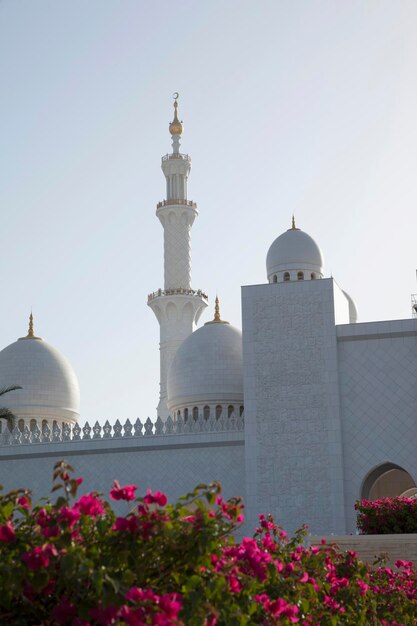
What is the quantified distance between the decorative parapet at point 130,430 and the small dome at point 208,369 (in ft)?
6.67

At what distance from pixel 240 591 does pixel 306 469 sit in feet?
49.8

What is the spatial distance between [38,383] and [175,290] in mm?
5051

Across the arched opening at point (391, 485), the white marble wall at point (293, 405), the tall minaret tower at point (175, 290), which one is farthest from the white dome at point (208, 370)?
the arched opening at point (391, 485)

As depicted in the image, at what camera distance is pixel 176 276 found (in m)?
28.1

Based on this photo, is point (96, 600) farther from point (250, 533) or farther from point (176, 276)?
point (176, 276)

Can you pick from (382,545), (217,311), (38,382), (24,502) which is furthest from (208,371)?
(24,502)

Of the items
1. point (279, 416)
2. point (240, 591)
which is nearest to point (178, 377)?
point (279, 416)

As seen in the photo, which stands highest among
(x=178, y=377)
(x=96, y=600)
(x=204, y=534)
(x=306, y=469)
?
(x=178, y=377)

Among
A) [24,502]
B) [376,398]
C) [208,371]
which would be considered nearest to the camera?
[24,502]

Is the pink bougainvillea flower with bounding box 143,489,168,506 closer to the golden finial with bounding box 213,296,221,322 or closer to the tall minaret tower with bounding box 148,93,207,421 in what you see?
the golden finial with bounding box 213,296,221,322

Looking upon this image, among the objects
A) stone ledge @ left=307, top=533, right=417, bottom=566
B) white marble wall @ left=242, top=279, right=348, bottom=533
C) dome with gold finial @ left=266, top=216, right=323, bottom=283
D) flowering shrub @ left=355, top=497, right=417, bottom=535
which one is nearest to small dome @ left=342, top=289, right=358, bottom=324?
dome with gold finial @ left=266, top=216, right=323, bottom=283

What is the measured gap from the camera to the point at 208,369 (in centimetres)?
2378

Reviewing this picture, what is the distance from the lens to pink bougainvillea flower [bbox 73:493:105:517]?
3688 mm

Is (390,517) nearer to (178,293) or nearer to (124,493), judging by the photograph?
(124,493)
